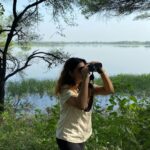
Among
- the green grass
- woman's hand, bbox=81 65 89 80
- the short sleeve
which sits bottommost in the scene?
the green grass

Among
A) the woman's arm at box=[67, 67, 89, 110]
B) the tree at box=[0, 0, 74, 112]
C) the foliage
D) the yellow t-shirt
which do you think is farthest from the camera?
the tree at box=[0, 0, 74, 112]

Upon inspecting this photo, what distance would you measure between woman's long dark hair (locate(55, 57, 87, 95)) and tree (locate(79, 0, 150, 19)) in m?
13.4

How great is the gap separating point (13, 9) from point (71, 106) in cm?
1278

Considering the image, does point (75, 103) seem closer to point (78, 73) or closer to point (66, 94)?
point (66, 94)

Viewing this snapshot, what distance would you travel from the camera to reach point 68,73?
3.86m

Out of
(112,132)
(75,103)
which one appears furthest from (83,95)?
(112,132)

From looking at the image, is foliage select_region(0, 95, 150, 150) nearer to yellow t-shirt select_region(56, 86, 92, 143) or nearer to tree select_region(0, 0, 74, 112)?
yellow t-shirt select_region(56, 86, 92, 143)

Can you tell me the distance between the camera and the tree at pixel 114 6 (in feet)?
58.2

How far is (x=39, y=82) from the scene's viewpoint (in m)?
26.5

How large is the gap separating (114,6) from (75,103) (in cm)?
1652

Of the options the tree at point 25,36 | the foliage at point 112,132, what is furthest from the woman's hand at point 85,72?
the tree at point 25,36

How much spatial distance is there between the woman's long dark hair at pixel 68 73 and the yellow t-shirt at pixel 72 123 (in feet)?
0.35

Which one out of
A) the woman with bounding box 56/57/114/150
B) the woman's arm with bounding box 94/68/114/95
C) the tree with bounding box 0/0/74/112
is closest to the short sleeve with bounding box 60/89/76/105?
the woman with bounding box 56/57/114/150

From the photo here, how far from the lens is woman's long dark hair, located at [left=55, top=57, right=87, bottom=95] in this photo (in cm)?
382
